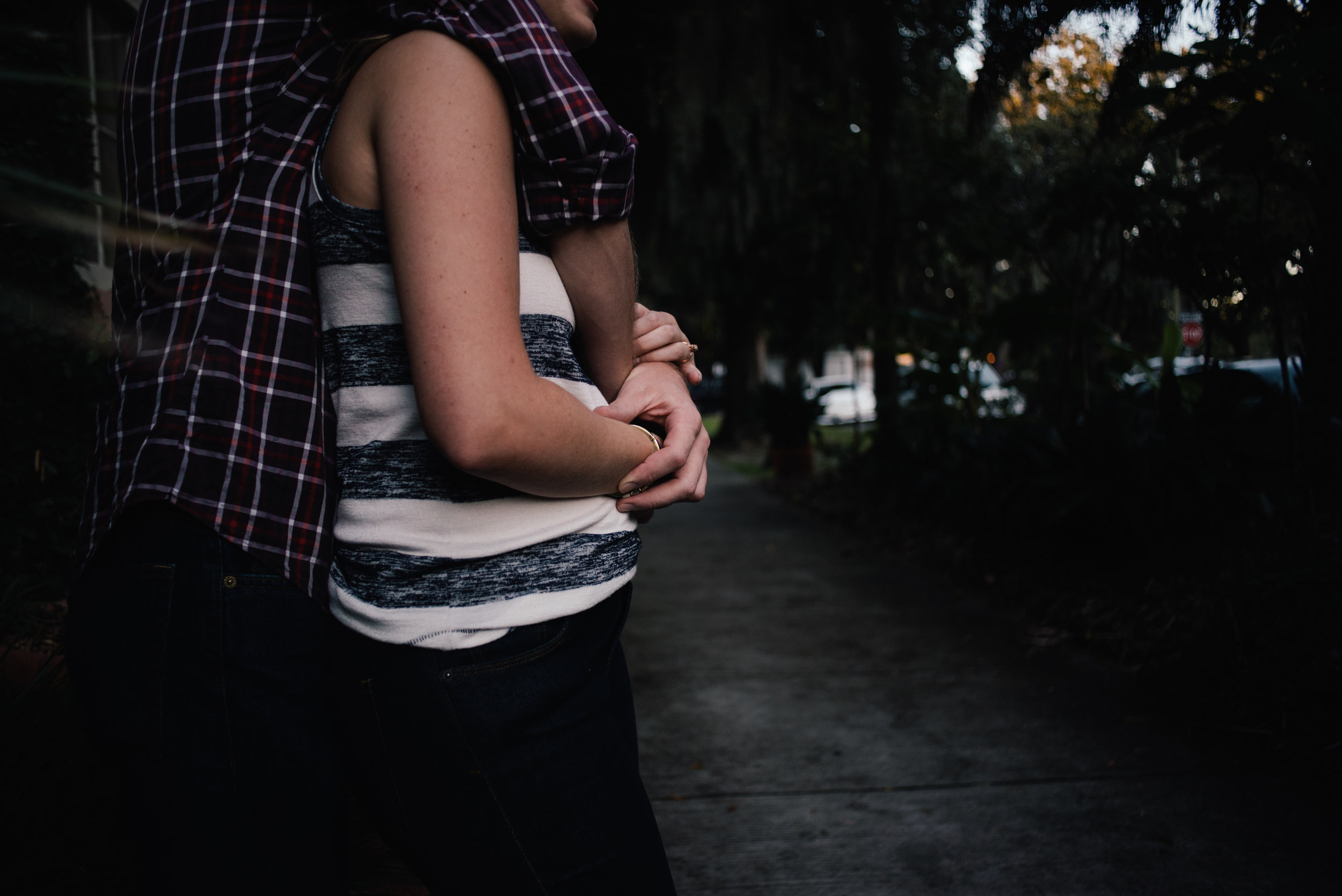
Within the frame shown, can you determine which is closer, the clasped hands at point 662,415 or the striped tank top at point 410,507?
the striped tank top at point 410,507

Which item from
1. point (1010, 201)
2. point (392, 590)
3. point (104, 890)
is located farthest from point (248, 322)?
point (1010, 201)

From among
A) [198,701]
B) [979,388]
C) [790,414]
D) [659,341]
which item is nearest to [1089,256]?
[979,388]

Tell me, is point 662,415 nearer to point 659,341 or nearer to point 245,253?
point 659,341

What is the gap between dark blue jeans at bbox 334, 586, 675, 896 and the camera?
85 cm

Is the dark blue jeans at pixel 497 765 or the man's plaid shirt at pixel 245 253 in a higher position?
the man's plaid shirt at pixel 245 253

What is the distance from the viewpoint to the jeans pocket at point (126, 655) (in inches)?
32.2

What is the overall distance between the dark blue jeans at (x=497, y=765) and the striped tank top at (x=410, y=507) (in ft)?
0.10

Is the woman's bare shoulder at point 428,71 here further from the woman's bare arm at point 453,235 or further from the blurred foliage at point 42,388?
the blurred foliage at point 42,388

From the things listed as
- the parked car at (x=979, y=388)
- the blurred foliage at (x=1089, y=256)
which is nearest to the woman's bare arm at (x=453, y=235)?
the blurred foliage at (x=1089, y=256)

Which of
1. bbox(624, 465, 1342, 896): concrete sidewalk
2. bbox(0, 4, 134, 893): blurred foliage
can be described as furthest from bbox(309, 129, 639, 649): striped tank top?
bbox(624, 465, 1342, 896): concrete sidewalk

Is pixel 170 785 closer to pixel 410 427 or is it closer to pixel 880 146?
pixel 410 427

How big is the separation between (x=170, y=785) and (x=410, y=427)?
0.39 m

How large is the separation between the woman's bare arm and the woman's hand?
312 mm

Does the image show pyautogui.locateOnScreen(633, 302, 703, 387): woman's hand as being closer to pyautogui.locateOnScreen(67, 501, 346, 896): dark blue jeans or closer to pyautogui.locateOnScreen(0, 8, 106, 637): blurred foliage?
pyautogui.locateOnScreen(67, 501, 346, 896): dark blue jeans
